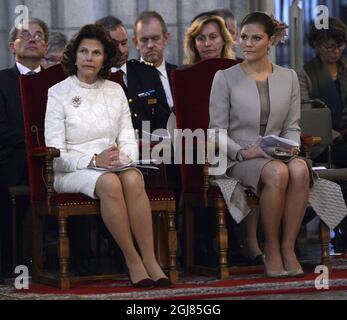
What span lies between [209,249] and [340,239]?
4.53 feet

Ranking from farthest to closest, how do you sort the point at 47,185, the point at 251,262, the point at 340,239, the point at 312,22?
the point at 312,22, the point at 340,239, the point at 251,262, the point at 47,185

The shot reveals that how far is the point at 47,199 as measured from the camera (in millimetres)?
8164

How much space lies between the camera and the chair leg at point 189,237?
8.76 meters

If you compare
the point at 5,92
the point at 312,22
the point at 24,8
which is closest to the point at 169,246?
the point at 5,92

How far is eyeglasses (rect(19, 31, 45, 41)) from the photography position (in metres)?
9.05

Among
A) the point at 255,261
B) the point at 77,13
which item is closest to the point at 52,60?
the point at 77,13

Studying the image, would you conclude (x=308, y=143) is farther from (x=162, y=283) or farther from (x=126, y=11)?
(x=126, y=11)

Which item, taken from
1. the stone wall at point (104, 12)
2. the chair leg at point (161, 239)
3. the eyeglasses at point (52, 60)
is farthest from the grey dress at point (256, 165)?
the stone wall at point (104, 12)

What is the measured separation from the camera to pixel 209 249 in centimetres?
903

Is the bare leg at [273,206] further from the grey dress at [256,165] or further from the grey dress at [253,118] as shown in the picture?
the grey dress at [253,118]

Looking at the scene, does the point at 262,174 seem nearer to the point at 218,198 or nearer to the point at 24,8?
the point at 218,198

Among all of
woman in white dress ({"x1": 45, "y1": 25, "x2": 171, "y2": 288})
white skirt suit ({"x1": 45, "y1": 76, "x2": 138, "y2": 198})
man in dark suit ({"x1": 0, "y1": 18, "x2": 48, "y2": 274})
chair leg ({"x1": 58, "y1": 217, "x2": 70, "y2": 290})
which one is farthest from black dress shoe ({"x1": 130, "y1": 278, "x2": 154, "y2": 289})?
man in dark suit ({"x1": 0, "y1": 18, "x2": 48, "y2": 274})

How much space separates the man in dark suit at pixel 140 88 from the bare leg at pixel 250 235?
2.80 ft

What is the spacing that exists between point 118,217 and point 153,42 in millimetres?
1780
